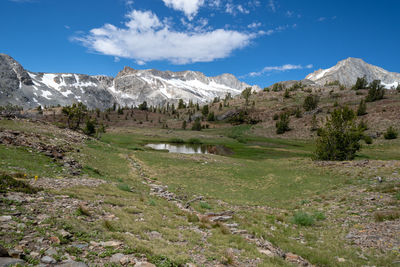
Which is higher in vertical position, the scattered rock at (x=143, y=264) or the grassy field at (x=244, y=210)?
the scattered rock at (x=143, y=264)

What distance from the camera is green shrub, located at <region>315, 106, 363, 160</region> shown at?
37.6m

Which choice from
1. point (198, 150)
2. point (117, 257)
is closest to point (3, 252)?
point (117, 257)

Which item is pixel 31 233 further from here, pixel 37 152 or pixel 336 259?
pixel 37 152

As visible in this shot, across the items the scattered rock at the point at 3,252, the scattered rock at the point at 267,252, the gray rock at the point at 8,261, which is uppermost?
the scattered rock at the point at 3,252

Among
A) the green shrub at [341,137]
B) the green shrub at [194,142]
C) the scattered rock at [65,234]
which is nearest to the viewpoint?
the scattered rock at [65,234]

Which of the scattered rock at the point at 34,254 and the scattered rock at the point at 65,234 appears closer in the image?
the scattered rock at the point at 34,254

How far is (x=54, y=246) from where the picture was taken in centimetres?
639

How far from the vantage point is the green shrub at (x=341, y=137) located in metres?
37.6

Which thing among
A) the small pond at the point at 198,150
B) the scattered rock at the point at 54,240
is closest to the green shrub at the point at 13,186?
the scattered rock at the point at 54,240

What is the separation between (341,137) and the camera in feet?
125

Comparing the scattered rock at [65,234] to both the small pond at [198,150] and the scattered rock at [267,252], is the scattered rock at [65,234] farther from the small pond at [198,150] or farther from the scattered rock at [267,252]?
the small pond at [198,150]

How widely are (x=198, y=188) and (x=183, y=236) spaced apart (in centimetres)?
1421

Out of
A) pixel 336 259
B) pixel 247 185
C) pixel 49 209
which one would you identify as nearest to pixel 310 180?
pixel 247 185

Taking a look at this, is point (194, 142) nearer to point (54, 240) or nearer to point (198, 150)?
point (198, 150)
